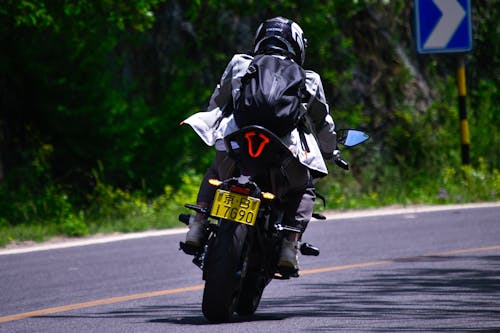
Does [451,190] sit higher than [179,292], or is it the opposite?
[179,292]

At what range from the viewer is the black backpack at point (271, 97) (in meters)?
7.58

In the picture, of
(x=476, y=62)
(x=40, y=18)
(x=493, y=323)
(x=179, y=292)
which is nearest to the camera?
(x=493, y=323)

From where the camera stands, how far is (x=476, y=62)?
21797mm

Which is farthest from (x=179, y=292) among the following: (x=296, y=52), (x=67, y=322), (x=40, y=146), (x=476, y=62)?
(x=476, y=62)

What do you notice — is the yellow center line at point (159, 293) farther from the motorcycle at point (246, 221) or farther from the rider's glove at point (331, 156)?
the rider's glove at point (331, 156)

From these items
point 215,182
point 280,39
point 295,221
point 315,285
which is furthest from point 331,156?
point 315,285

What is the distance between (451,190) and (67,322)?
384 inches

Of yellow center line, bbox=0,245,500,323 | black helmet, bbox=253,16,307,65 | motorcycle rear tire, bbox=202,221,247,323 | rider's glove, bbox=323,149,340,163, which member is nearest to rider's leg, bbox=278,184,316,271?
rider's glove, bbox=323,149,340,163

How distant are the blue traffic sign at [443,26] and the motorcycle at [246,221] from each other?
28.9ft

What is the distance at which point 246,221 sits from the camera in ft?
24.2

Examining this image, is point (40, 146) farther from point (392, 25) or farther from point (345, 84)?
point (392, 25)

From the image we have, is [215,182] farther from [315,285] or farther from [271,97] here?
[315,285]

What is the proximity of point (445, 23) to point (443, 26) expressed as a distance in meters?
0.05

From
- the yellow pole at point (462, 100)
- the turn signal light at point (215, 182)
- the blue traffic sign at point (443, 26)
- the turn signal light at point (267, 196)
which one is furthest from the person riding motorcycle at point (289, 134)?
the yellow pole at point (462, 100)
